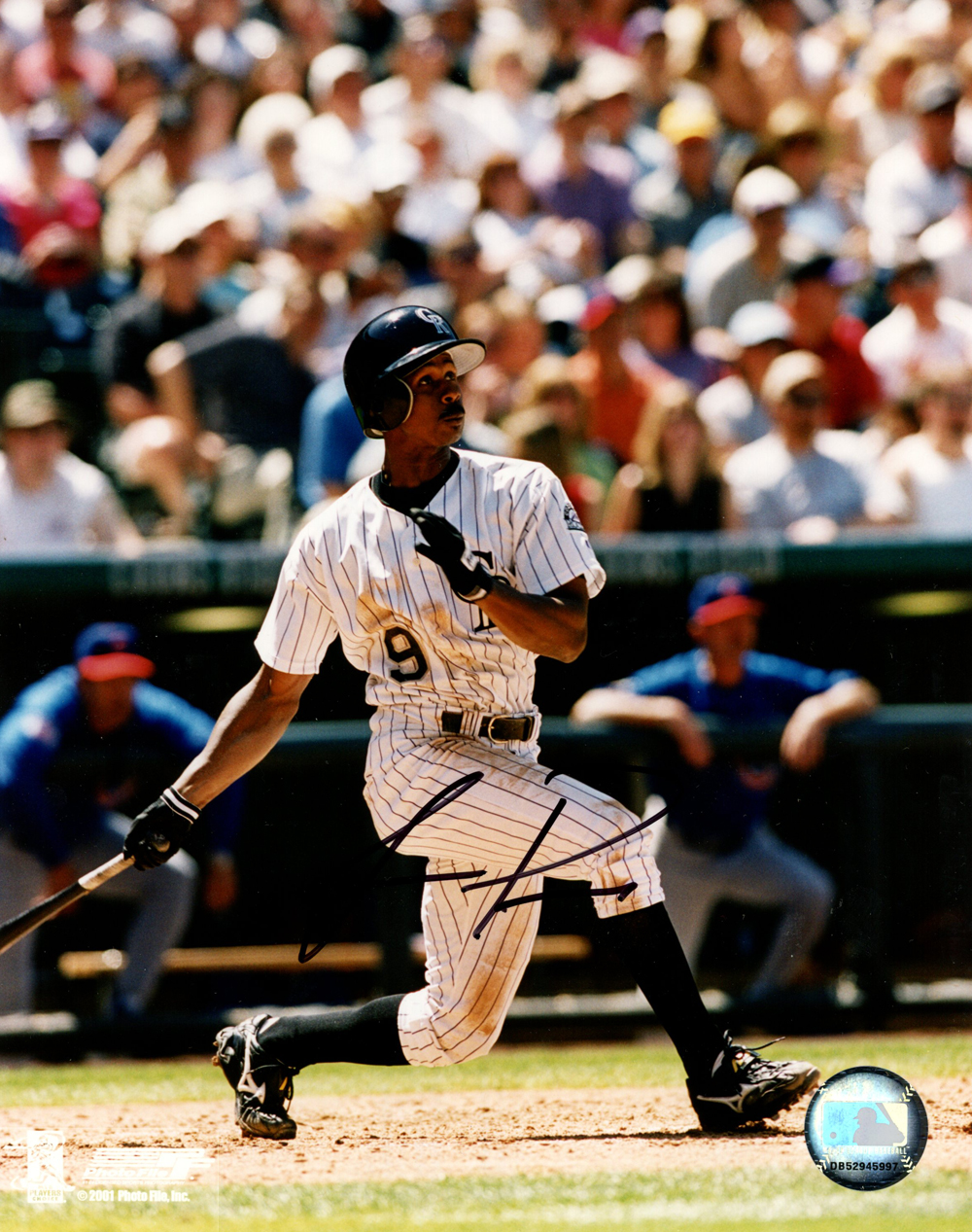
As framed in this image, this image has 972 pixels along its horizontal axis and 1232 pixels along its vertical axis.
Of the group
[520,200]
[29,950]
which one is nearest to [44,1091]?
[29,950]

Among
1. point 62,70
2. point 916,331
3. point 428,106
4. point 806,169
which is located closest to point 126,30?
point 62,70

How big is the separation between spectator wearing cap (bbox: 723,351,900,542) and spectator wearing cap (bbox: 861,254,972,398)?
3.29 feet

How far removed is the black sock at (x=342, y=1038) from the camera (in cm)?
327

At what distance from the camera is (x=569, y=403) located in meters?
4.85

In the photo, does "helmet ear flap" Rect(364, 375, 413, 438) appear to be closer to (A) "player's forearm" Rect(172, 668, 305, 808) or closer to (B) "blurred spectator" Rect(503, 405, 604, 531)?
(A) "player's forearm" Rect(172, 668, 305, 808)

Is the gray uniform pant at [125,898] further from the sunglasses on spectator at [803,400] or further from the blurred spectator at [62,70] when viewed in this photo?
the blurred spectator at [62,70]

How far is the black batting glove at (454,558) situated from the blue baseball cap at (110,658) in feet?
4.44

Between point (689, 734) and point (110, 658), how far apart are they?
1.49 meters

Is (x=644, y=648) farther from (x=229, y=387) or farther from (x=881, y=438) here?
(x=229, y=387)

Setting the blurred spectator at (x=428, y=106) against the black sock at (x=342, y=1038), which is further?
the blurred spectator at (x=428, y=106)

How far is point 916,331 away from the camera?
235 inches

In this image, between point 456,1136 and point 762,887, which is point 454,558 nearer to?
point 456,1136

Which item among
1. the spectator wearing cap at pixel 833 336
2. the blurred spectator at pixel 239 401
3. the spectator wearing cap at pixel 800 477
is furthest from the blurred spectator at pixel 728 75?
the spectator wearing cap at pixel 800 477

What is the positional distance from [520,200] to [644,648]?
10.7 feet
